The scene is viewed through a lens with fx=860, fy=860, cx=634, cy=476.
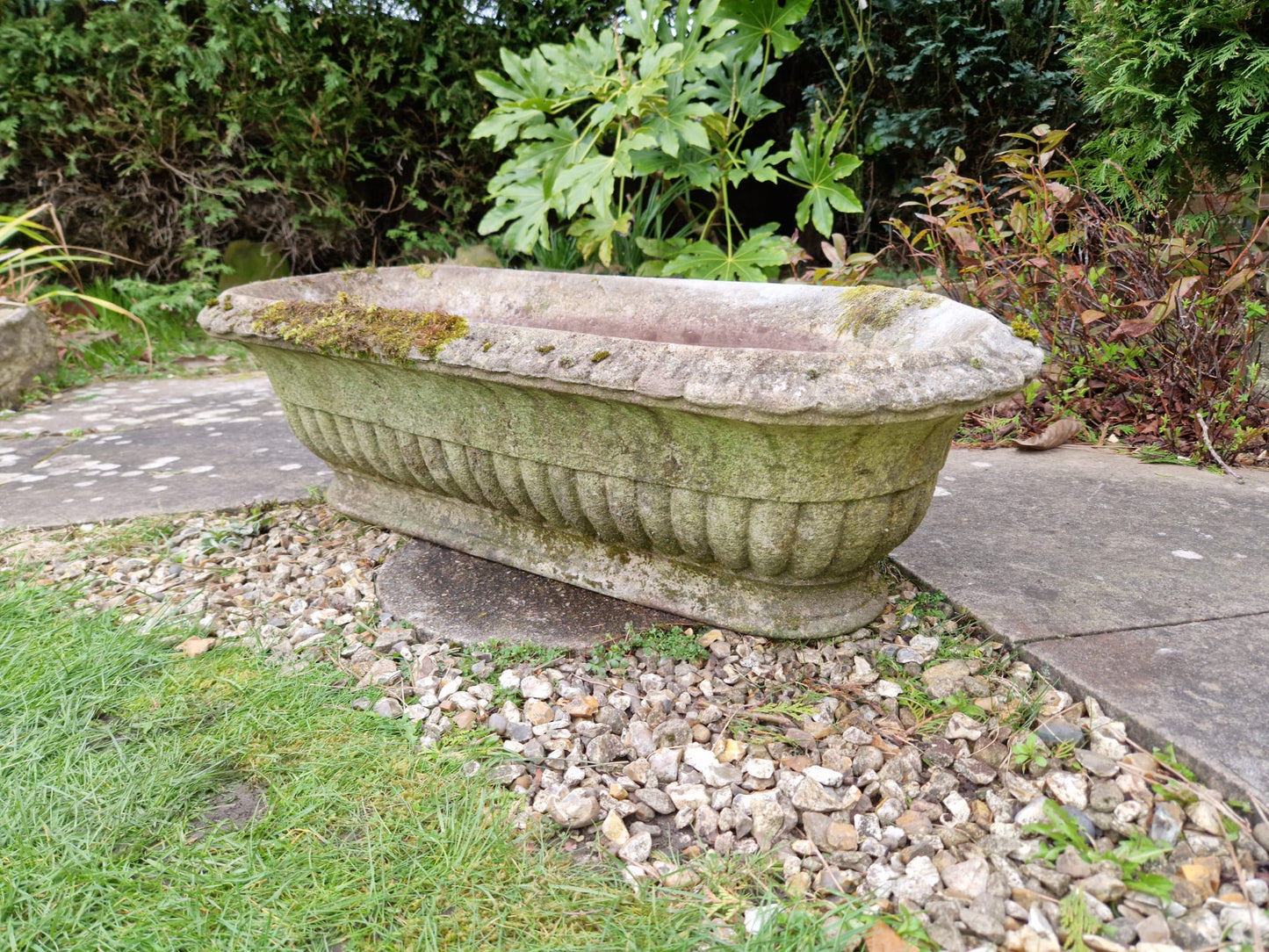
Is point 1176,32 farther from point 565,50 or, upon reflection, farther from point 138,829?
point 138,829

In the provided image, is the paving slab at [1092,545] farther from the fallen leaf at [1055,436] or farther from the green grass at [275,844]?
the green grass at [275,844]

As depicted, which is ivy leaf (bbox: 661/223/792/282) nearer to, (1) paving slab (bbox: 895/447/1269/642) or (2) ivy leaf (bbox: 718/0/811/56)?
(2) ivy leaf (bbox: 718/0/811/56)

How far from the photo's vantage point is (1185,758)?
4.33 feet

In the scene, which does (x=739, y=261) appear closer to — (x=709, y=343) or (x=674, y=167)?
(x=674, y=167)

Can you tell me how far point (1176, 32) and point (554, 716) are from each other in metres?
2.69

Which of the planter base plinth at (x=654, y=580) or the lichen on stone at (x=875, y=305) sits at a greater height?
the lichen on stone at (x=875, y=305)

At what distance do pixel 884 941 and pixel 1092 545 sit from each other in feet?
4.43

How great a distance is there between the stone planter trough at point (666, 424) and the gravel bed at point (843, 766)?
8.0 inches

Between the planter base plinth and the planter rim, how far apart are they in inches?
20.1

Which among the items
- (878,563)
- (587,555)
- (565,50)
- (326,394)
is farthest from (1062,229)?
(326,394)

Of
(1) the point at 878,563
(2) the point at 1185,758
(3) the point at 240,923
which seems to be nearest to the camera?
(3) the point at 240,923

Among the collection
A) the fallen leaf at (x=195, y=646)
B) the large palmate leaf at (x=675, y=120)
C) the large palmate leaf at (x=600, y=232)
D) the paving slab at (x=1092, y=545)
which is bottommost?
the paving slab at (x=1092, y=545)

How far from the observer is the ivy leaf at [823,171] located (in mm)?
3730

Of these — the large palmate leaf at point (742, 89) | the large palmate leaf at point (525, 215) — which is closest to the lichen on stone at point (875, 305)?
the large palmate leaf at point (525, 215)
